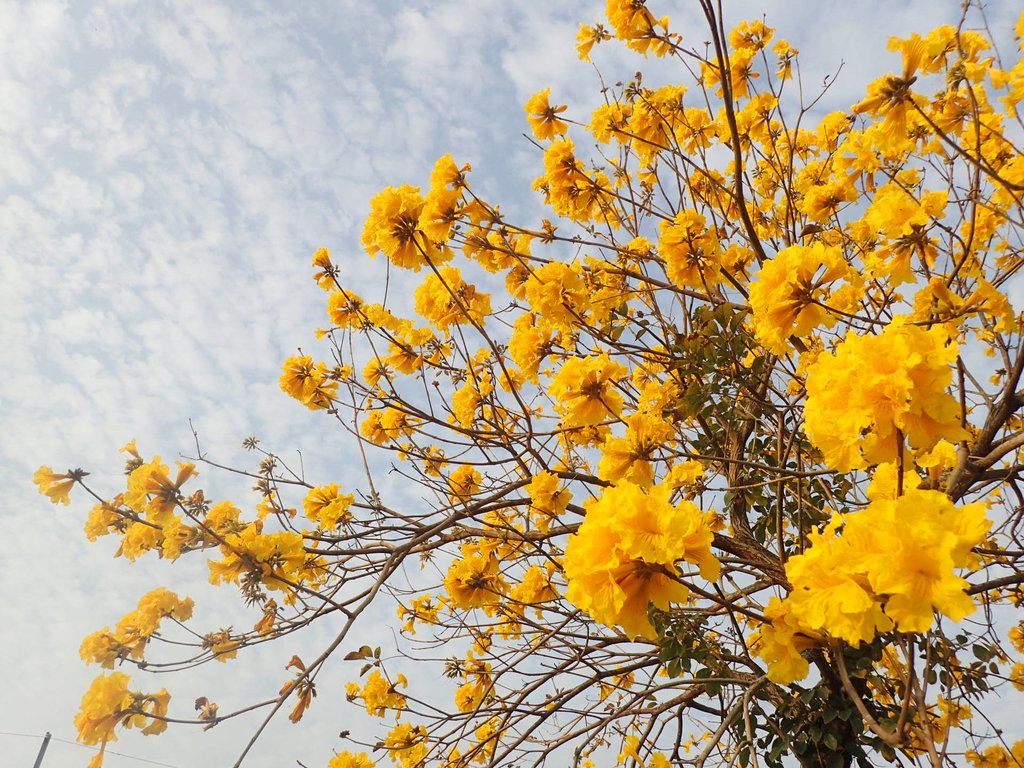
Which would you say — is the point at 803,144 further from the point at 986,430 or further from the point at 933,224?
the point at 986,430

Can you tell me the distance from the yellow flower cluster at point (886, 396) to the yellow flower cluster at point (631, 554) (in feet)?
1.06

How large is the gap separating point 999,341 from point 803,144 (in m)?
1.75

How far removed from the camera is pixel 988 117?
2.99 m

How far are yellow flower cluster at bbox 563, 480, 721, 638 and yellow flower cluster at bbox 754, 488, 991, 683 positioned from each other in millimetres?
216

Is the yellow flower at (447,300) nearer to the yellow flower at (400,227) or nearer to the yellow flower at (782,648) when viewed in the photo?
the yellow flower at (400,227)

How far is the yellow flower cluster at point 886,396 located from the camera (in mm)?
1172

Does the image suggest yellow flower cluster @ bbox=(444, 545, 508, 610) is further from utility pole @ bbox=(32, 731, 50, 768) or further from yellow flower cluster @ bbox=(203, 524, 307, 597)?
utility pole @ bbox=(32, 731, 50, 768)

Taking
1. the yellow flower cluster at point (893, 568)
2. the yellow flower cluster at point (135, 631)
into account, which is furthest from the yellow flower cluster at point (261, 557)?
the yellow flower cluster at point (893, 568)

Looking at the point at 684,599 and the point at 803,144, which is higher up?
the point at 803,144

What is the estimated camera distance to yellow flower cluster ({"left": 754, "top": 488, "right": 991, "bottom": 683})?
3.28 ft

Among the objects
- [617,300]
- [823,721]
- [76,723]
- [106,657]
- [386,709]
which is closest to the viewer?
[76,723]

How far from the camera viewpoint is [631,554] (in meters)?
1.19

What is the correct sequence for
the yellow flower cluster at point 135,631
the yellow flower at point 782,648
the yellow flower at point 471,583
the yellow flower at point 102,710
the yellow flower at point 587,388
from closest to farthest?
the yellow flower at point 782,648
the yellow flower at point 102,710
the yellow flower cluster at point 135,631
the yellow flower at point 587,388
the yellow flower at point 471,583

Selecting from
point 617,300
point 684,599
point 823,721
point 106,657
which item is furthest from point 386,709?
point 684,599
